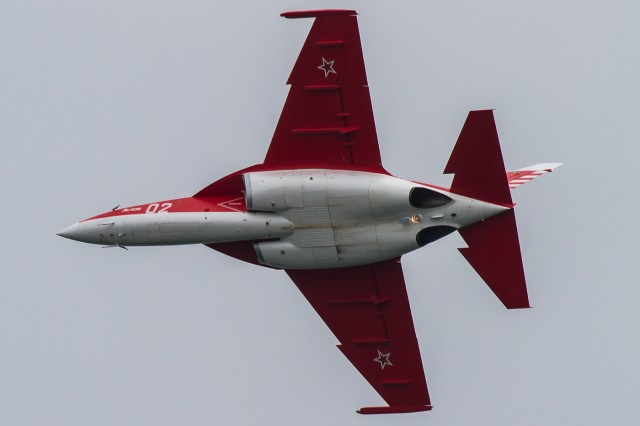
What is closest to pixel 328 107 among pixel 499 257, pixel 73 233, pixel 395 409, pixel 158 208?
pixel 158 208

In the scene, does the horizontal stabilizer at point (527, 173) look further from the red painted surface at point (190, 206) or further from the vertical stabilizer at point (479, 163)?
the red painted surface at point (190, 206)

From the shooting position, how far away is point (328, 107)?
46.6 metres

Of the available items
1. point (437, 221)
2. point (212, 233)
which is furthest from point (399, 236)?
point (212, 233)

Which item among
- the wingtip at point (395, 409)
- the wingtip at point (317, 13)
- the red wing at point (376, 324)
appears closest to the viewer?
the wingtip at point (317, 13)

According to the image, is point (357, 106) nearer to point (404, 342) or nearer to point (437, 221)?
point (437, 221)

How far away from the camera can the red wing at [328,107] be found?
1813 inches

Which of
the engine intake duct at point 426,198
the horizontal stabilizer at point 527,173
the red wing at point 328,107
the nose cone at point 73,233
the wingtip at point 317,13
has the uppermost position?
the wingtip at point 317,13

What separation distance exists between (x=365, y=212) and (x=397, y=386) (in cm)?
601

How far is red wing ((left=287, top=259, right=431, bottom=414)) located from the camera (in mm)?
49344

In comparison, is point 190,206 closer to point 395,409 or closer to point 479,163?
point 479,163

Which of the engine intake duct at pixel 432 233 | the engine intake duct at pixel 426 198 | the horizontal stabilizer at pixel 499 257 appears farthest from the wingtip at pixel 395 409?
the engine intake duct at pixel 426 198

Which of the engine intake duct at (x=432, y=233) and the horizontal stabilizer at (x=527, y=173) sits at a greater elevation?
the horizontal stabilizer at (x=527, y=173)

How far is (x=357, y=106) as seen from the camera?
46.4m

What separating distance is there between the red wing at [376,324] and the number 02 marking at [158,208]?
3949 mm
